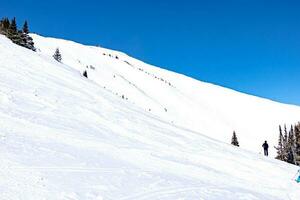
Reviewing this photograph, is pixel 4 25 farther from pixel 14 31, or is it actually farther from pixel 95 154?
pixel 95 154

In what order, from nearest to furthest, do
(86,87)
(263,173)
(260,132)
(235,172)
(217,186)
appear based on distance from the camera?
(217,186) → (235,172) → (263,173) → (86,87) → (260,132)

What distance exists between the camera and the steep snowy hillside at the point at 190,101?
64312mm

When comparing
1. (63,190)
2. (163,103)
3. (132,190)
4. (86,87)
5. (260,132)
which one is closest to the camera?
(63,190)

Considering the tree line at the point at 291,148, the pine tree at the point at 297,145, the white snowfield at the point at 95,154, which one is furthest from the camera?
the tree line at the point at 291,148

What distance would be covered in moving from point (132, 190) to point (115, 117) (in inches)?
475

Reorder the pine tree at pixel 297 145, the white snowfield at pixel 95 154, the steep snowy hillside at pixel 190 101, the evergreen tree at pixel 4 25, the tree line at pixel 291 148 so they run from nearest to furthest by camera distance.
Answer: the white snowfield at pixel 95 154, the evergreen tree at pixel 4 25, the pine tree at pixel 297 145, the tree line at pixel 291 148, the steep snowy hillside at pixel 190 101

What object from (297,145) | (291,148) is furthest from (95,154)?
(291,148)

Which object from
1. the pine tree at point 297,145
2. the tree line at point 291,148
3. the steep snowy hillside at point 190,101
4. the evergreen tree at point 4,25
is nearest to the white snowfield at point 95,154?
the evergreen tree at point 4,25

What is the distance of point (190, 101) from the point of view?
80.9m

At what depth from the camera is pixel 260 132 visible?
79.7 meters

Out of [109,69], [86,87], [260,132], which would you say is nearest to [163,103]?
[109,69]

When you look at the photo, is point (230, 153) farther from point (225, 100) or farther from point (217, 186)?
point (225, 100)

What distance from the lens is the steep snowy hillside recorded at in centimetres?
6431

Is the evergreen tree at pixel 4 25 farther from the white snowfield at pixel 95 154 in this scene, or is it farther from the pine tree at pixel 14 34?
the white snowfield at pixel 95 154
